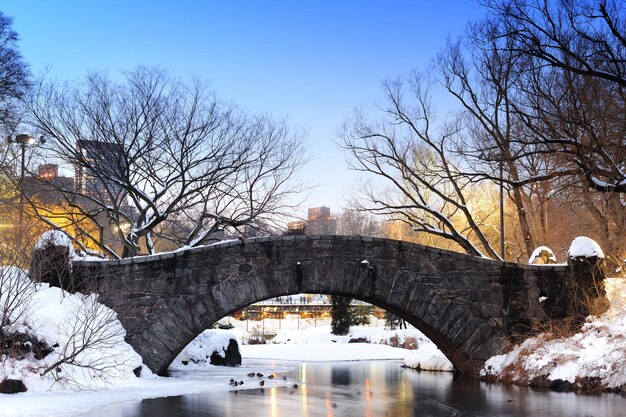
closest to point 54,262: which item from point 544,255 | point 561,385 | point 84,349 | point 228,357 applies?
point 84,349

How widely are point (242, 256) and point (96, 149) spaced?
28.0 ft

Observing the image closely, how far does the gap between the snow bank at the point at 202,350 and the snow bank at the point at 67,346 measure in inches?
252

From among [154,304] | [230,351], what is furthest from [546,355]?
[230,351]

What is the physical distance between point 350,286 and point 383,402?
403cm

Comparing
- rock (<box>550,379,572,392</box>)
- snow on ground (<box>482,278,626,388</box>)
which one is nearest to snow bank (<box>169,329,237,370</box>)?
snow on ground (<box>482,278,626,388</box>)

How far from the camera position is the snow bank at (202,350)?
22.5m

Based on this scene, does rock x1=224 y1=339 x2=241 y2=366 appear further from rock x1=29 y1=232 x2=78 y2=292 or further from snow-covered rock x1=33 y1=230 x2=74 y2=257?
snow-covered rock x1=33 y1=230 x2=74 y2=257

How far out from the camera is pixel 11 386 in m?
12.6

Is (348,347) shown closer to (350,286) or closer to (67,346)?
(350,286)

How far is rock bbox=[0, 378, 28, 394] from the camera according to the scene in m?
12.5

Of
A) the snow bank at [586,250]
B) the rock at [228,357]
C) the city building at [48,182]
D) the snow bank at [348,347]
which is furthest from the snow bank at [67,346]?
the snow bank at [348,347]

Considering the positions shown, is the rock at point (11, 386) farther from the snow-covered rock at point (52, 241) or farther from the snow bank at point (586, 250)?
the snow bank at point (586, 250)

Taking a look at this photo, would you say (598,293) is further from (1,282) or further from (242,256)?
(1,282)

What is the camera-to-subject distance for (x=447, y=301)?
18047 millimetres
